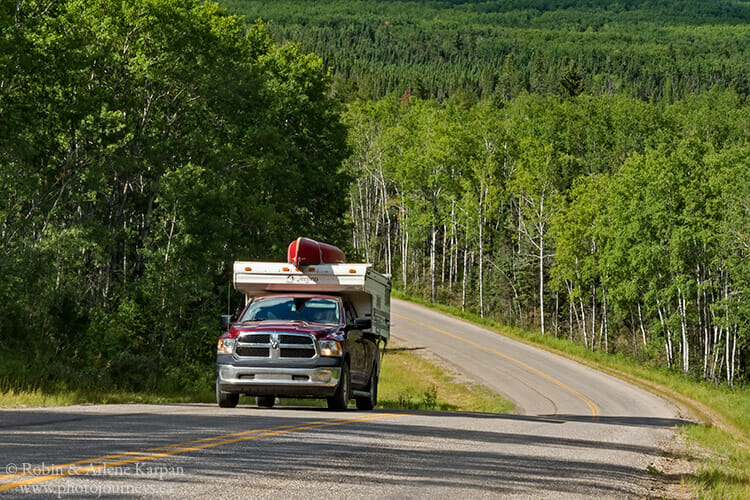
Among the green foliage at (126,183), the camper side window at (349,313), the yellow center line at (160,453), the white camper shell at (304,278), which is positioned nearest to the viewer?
the yellow center line at (160,453)

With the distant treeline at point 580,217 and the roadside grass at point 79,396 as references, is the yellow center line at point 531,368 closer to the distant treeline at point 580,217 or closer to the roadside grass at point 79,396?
the distant treeline at point 580,217

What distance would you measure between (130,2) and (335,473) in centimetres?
2816

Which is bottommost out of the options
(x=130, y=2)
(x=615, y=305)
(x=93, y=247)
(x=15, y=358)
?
(x=615, y=305)

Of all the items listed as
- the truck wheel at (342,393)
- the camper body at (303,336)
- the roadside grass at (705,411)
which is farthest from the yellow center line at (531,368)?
the truck wheel at (342,393)

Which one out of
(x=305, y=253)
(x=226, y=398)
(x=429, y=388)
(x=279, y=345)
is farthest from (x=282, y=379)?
(x=429, y=388)

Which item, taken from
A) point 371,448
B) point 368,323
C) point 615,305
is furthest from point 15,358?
point 615,305

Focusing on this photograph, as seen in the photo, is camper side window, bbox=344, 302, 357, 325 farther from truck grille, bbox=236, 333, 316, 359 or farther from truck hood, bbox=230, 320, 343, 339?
truck grille, bbox=236, 333, 316, 359

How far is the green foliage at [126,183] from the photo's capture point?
26547 mm

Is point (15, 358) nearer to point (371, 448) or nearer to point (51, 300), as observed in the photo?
point (51, 300)

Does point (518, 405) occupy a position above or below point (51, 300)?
below

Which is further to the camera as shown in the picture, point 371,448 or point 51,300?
point 51,300

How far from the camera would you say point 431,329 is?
185ft

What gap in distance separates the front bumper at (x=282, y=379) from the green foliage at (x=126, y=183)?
7148 mm

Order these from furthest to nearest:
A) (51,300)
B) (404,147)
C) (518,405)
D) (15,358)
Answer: (404,147) < (518,405) < (51,300) < (15,358)
